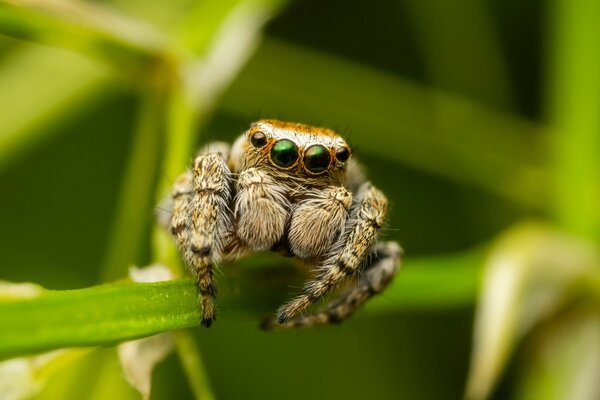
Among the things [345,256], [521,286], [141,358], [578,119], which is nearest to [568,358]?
[521,286]

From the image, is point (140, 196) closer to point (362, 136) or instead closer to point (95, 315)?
point (95, 315)

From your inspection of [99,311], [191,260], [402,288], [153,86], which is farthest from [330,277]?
[153,86]

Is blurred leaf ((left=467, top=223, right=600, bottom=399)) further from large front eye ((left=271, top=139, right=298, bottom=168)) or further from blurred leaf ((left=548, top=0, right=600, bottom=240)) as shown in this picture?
large front eye ((left=271, top=139, right=298, bottom=168))

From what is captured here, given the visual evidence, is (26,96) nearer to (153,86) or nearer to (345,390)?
(153,86)

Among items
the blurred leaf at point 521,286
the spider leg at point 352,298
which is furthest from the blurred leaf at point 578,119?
the spider leg at point 352,298

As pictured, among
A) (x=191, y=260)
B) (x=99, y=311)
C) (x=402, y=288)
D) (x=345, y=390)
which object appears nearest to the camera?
(x=99, y=311)

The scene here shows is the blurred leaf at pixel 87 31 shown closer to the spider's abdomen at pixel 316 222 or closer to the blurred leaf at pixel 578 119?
the spider's abdomen at pixel 316 222
